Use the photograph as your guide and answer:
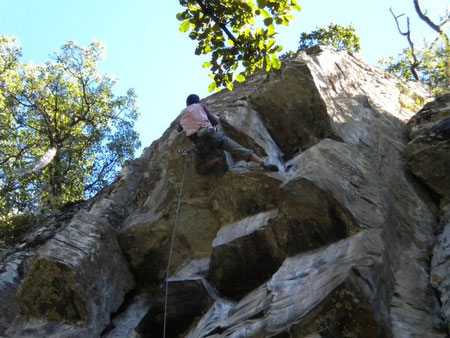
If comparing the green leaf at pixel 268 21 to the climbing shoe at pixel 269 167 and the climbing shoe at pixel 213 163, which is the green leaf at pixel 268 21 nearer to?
the climbing shoe at pixel 269 167

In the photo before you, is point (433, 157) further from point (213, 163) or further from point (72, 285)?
point (72, 285)

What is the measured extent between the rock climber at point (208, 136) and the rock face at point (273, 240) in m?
0.23

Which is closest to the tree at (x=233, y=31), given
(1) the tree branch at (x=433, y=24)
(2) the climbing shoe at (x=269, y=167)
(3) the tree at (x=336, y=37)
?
(2) the climbing shoe at (x=269, y=167)

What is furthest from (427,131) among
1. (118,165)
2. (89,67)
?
(89,67)

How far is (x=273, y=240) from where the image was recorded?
22.7 feet

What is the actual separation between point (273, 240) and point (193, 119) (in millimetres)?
3205

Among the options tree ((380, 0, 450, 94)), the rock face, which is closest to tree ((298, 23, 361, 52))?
tree ((380, 0, 450, 94))

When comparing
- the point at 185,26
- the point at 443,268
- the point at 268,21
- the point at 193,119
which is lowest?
the point at 443,268

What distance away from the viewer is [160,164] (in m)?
10.3

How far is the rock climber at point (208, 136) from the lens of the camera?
8.67 meters

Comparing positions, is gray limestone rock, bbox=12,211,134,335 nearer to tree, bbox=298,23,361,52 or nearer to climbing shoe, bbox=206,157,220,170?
climbing shoe, bbox=206,157,220,170

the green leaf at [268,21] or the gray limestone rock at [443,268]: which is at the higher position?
the green leaf at [268,21]

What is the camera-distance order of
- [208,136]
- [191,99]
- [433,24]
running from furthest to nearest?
1. [433,24]
2. [191,99]
3. [208,136]

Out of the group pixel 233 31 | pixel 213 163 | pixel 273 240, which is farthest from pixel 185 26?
pixel 213 163
